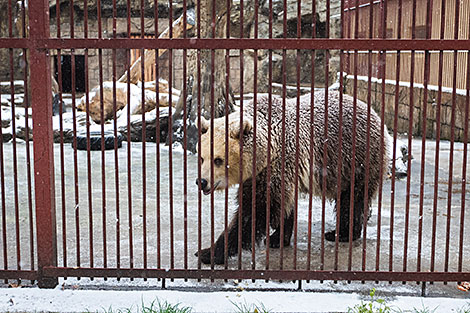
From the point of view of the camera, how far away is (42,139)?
3396 mm

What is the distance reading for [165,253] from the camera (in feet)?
15.1

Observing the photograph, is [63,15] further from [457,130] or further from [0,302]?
→ [0,302]

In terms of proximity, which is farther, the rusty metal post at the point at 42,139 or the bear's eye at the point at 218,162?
the bear's eye at the point at 218,162

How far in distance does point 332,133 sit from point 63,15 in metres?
17.2

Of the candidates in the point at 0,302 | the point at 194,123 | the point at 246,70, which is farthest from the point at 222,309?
the point at 246,70

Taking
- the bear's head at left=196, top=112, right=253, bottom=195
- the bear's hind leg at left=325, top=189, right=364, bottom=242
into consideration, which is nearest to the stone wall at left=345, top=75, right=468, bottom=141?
the bear's hind leg at left=325, top=189, right=364, bottom=242

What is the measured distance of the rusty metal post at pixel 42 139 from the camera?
3295 millimetres

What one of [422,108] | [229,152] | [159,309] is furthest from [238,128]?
[422,108]

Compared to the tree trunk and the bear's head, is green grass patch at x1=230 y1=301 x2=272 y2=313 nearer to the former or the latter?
the bear's head

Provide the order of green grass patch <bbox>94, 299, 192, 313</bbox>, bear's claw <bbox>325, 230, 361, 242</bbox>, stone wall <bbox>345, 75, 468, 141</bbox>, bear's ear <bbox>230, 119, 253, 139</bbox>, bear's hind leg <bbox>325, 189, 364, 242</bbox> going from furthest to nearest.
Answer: stone wall <bbox>345, 75, 468, 141</bbox> → bear's claw <bbox>325, 230, 361, 242</bbox> → bear's hind leg <bbox>325, 189, 364, 242</bbox> → bear's ear <bbox>230, 119, 253, 139</bbox> → green grass patch <bbox>94, 299, 192, 313</bbox>

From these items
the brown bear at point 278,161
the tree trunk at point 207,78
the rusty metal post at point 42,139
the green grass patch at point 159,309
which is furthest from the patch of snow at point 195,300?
the tree trunk at point 207,78

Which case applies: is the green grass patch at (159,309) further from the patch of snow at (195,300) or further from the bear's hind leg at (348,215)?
the bear's hind leg at (348,215)

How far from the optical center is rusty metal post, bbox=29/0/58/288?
3.29 meters

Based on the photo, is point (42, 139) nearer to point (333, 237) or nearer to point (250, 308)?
point (250, 308)
